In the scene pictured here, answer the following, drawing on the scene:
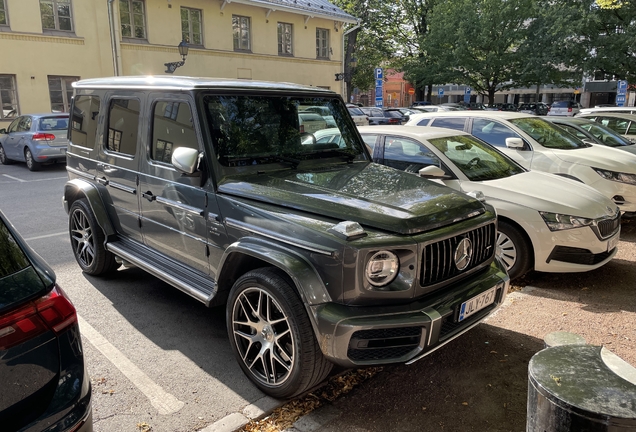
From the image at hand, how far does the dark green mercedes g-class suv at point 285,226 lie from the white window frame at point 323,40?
82.4 feet

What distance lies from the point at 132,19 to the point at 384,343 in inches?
880

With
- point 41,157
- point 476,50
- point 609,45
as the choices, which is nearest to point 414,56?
point 476,50

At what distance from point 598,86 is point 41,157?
57282mm

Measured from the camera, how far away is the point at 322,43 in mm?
28828

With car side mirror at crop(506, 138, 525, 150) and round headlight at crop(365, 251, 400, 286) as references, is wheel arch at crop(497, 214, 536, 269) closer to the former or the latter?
car side mirror at crop(506, 138, 525, 150)

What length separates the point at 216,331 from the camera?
429 centimetres

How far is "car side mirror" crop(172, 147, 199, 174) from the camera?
352 cm

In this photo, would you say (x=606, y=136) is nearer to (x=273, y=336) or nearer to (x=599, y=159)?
(x=599, y=159)

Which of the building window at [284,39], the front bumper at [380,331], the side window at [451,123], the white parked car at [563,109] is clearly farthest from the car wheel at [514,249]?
the white parked car at [563,109]

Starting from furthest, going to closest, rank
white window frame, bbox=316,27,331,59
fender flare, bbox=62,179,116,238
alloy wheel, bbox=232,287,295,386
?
1. white window frame, bbox=316,27,331,59
2. fender flare, bbox=62,179,116,238
3. alloy wheel, bbox=232,287,295,386

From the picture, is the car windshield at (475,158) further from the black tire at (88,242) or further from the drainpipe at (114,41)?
the drainpipe at (114,41)

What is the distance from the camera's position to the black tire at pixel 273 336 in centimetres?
297

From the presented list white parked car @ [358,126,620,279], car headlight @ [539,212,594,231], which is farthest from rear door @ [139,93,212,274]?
car headlight @ [539,212,594,231]

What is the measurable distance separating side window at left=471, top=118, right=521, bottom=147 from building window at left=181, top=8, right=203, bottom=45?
19042 mm
